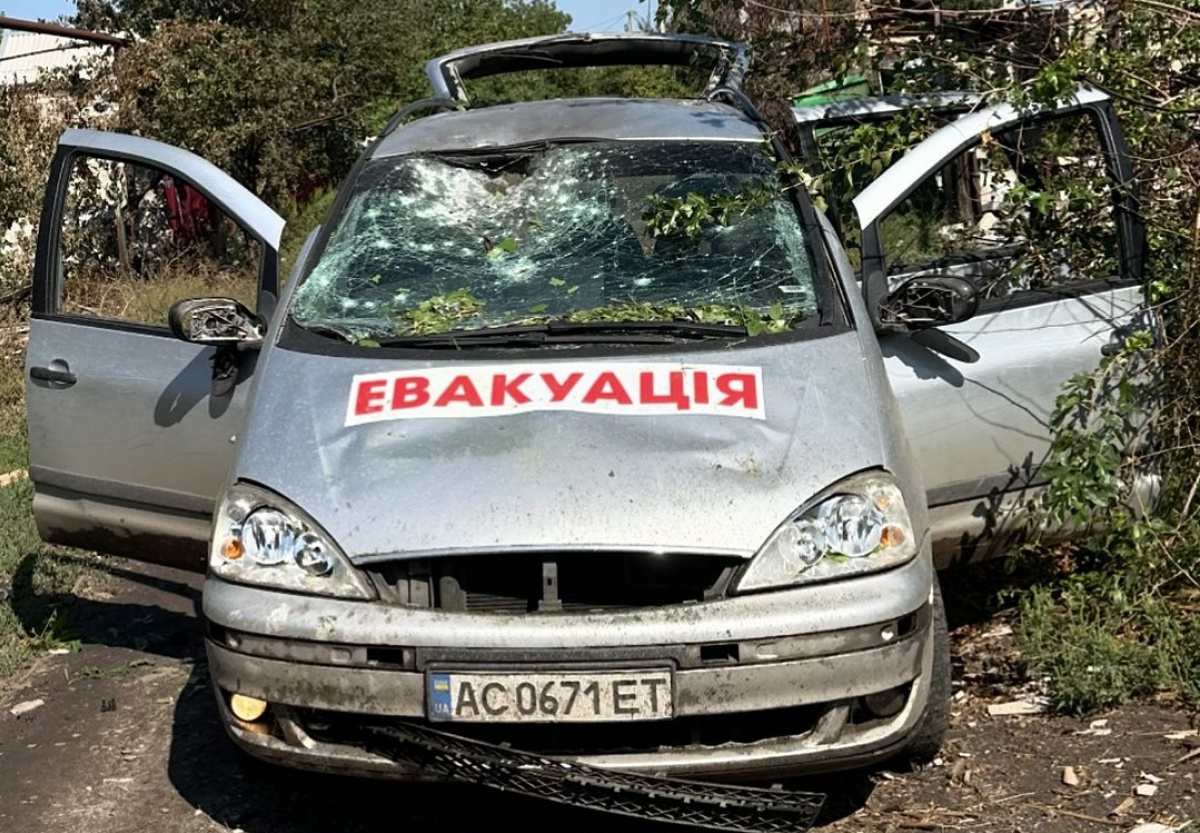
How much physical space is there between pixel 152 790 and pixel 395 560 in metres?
1.45

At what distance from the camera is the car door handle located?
502 cm

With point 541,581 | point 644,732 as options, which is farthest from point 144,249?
point 644,732

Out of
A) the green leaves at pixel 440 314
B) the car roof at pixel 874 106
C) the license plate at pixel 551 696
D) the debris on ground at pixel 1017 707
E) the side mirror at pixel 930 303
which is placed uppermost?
the car roof at pixel 874 106

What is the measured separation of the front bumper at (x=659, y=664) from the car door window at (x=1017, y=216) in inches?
71.7

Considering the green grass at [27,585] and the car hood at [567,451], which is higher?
the car hood at [567,451]

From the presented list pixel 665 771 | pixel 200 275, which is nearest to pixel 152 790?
pixel 665 771

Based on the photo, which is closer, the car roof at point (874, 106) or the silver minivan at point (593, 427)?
the silver minivan at point (593, 427)

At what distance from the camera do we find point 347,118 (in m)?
17.0

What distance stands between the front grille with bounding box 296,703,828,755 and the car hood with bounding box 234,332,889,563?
0.40 meters

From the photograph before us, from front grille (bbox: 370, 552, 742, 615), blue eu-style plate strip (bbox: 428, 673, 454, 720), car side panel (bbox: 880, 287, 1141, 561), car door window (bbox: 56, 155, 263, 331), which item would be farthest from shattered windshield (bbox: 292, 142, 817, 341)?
car door window (bbox: 56, 155, 263, 331)

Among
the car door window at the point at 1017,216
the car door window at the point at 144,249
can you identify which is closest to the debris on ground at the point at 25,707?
the car door window at the point at 1017,216

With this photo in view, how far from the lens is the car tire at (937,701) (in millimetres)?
3869

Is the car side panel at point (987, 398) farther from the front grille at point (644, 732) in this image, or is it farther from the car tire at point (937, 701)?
the front grille at point (644, 732)

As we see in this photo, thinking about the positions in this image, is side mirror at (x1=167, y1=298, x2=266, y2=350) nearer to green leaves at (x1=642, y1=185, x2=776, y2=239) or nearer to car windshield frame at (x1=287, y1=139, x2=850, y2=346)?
car windshield frame at (x1=287, y1=139, x2=850, y2=346)
